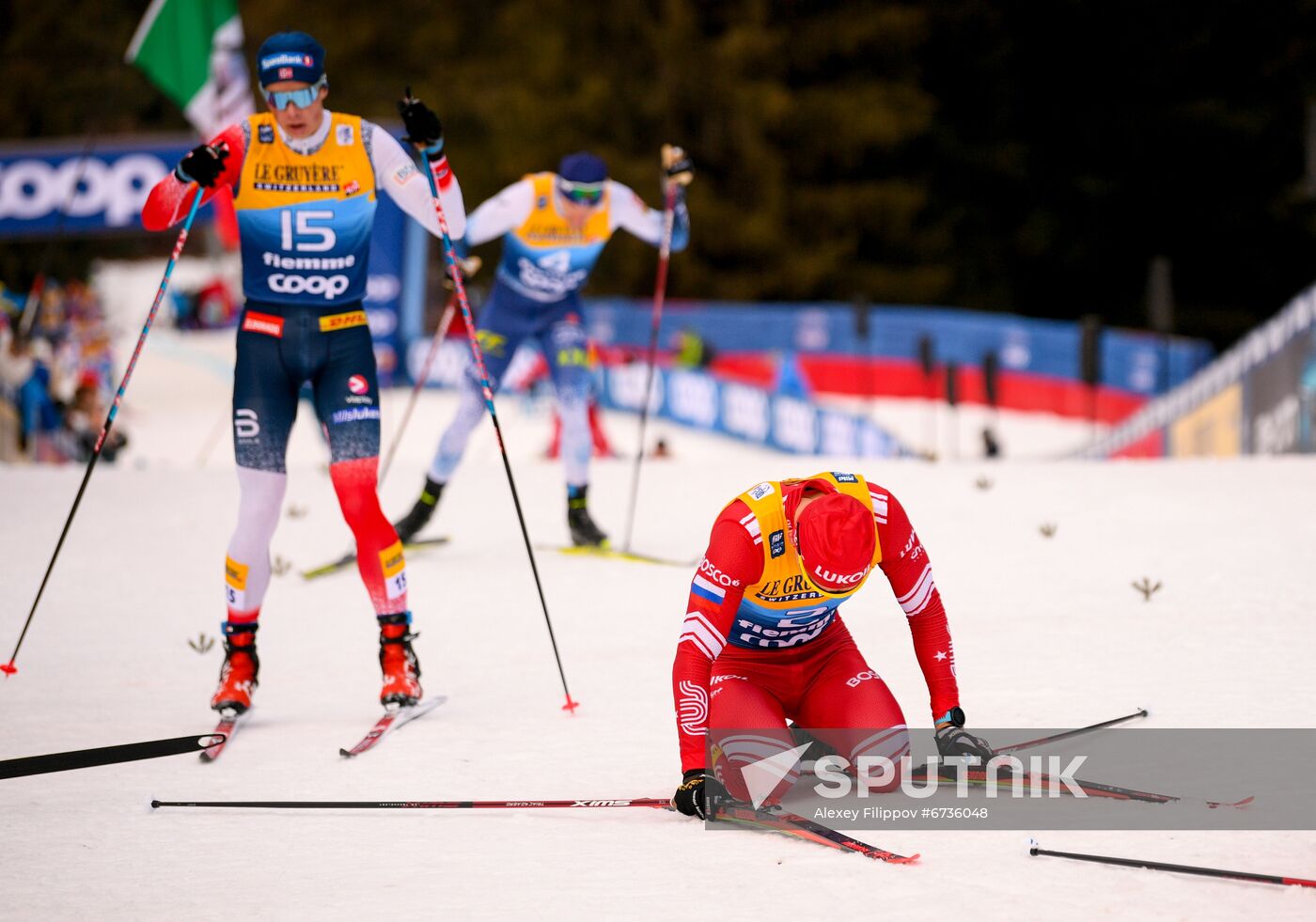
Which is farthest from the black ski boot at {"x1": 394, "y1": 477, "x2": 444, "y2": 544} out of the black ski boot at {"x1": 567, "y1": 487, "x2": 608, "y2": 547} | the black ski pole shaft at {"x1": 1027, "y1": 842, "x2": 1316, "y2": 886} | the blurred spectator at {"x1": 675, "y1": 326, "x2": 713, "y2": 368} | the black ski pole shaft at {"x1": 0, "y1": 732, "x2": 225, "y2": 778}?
Answer: the blurred spectator at {"x1": 675, "y1": 326, "x2": 713, "y2": 368}

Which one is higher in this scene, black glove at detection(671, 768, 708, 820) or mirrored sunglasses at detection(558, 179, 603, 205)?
mirrored sunglasses at detection(558, 179, 603, 205)

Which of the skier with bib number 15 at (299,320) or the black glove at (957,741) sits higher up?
the skier with bib number 15 at (299,320)

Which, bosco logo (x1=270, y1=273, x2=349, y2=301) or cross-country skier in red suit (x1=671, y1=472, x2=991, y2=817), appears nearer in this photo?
cross-country skier in red suit (x1=671, y1=472, x2=991, y2=817)

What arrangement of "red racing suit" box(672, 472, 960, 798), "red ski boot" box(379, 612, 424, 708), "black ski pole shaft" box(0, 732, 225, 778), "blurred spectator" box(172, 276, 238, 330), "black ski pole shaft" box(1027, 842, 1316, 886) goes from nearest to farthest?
"black ski pole shaft" box(1027, 842, 1316, 886) → "red racing suit" box(672, 472, 960, 798) → "black ski pole shaft" box(0, 732, 225, 778) → "red ski boot" box(379, 612, 424, 708) → "blurred spectator" box(172, 276, 238, 330)

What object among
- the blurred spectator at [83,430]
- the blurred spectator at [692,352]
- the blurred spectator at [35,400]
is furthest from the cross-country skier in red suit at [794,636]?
the blurred spectator at [692,352]

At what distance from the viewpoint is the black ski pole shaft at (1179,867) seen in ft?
13.9

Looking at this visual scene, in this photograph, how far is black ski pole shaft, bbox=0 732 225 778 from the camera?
5.45 m

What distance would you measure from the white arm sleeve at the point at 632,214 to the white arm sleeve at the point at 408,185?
2.88 meters

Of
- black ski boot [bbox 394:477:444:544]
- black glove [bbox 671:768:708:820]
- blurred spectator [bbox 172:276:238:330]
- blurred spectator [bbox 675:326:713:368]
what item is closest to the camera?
black glove [bbox 671:768:708:820]

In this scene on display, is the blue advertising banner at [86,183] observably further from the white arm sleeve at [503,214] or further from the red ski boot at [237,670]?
the red ski boot at [237,670]

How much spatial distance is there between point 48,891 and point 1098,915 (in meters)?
2.79

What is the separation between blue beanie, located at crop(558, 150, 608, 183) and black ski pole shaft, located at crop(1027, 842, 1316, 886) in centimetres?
555

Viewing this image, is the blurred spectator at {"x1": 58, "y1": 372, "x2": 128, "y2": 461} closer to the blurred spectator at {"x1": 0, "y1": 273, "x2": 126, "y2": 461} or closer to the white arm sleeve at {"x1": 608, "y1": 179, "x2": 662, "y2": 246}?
the blurred spectator at {"x1": 0, "y1": 273, "x2": 126, "y2": 461}

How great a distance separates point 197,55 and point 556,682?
15335mm
